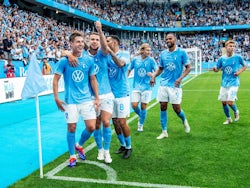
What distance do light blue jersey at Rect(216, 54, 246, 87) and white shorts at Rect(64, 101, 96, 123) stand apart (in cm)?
461

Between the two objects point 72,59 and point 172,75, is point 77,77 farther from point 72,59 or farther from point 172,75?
point 172,75

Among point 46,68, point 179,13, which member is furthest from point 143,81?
point 179,13

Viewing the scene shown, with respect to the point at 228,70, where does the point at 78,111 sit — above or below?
below

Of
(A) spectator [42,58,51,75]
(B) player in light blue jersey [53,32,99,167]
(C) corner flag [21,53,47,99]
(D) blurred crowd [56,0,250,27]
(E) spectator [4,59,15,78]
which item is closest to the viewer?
(C) corner flag [21,53,47,99]

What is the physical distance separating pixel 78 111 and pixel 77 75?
0.60 meters

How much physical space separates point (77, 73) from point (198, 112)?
6.56 meters

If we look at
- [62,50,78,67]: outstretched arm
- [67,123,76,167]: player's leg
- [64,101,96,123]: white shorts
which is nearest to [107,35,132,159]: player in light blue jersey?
[64,101,96,123]: white shorts

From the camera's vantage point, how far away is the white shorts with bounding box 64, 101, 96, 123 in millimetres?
5062

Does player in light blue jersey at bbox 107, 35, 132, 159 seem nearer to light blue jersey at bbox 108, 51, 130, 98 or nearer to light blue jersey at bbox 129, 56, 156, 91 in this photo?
light blue jersey at bbox 108, 51, 130, 98

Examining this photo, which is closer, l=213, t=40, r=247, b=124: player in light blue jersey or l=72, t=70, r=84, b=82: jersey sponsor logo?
l=72, t=70, r=84, b=82: jersey sponsor logo

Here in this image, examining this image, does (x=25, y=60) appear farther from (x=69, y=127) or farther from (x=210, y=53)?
(x=210, y=53)

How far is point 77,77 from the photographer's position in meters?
5.02

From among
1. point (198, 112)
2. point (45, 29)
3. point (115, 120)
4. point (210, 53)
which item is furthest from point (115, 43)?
point (210, 53)

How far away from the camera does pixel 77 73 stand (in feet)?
16.4
